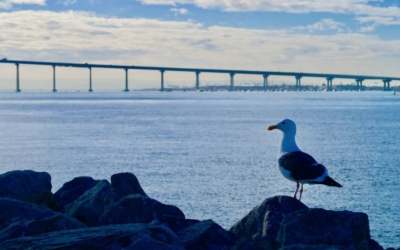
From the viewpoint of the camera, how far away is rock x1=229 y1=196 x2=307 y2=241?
7.69 metres

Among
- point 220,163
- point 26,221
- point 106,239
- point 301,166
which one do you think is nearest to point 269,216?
point 301,166

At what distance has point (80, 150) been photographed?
113 feet

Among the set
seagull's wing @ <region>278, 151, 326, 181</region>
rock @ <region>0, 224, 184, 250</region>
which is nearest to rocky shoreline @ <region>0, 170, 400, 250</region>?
rock @ <region>0, 224, 184, 250</region>

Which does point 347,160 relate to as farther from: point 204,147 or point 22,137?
point 22,137

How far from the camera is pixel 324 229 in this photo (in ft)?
22.4

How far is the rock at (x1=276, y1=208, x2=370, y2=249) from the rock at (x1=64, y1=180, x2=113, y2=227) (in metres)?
3.00

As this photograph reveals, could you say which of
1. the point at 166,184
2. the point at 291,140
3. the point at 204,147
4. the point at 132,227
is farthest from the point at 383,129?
the point at 132,227

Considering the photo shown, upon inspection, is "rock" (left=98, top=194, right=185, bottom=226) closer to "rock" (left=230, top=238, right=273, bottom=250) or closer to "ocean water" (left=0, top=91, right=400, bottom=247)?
"rock" (left=230, top=238, right=273, bottom=250)

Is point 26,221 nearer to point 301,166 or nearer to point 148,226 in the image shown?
point 148,226

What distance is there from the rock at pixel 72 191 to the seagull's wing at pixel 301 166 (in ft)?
11.3

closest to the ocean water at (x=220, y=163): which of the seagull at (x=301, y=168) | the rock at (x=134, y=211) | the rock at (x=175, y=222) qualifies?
the seagull at (x=301, y=168)

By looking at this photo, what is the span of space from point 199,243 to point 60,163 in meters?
22.6

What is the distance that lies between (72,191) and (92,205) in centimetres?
179

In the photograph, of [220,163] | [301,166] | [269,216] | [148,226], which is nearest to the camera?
[148,226]
